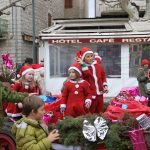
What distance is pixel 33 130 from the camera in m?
4.14

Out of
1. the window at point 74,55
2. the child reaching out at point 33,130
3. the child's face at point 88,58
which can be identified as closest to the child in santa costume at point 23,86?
the child's face at point 88,58

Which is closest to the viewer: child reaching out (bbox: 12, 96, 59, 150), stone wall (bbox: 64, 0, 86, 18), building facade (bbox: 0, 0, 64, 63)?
child reaching out (bbox: 12, 96, 59, 150)

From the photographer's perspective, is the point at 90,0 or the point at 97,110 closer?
the point at 97,110

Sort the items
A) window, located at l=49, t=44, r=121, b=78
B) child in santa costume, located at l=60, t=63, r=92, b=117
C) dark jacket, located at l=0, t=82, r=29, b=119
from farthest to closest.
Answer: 1. window, located at l=49, t=44, r=121, b=78
2. child in santa costume, located at l=60, t=63, r=92, b=117
3. dark jacket, located at l=0, t=82, r=29, b=119

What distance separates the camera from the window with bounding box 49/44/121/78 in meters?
18.0

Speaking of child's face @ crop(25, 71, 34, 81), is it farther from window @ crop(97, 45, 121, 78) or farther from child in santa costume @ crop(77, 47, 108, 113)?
window @ crop(97, 45, 121, 78)

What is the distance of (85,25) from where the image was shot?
68.7 ft

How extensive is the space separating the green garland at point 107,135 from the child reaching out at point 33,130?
4.24 ft

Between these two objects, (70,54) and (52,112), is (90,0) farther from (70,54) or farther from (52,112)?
(52,112)

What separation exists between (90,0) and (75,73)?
21.3m

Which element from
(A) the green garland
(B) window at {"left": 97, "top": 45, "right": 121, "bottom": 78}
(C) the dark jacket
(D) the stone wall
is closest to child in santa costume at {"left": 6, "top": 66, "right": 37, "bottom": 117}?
(A) the green garland

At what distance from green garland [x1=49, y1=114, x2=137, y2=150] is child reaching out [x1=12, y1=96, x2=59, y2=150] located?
4.24 ft

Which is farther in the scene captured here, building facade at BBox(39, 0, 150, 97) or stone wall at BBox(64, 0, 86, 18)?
stone wall at BBox(64, 0, 86, 18)

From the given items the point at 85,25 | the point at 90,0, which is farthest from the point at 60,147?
the point at 90,0
